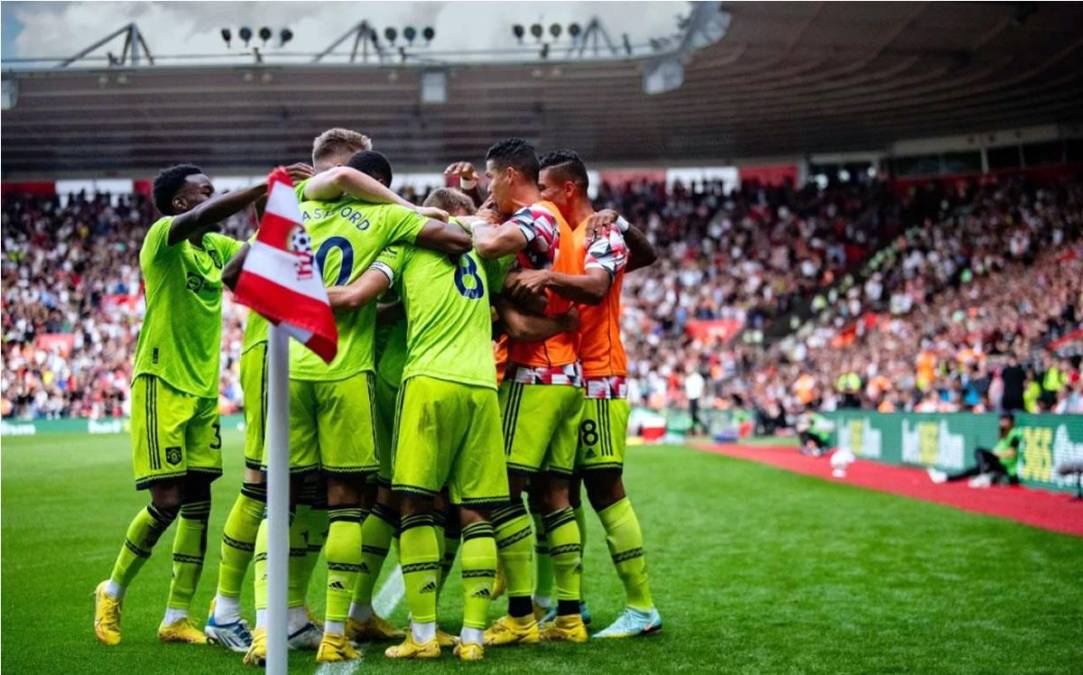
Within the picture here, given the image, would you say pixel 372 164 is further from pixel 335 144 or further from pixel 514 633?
A: pixel 514 633

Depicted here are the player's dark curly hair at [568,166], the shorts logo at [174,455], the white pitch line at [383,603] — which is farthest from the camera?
the player's dark curly hair at [568,166]

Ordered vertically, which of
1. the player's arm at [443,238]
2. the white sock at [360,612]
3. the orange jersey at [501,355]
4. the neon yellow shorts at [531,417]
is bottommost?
the white sock at [360,612]

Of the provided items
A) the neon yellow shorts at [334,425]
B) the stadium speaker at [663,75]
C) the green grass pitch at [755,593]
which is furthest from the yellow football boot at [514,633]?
the stadium speaker at [663,75]

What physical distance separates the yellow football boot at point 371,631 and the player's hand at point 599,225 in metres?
2.35

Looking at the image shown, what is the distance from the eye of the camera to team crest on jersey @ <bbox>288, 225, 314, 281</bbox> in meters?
3.61

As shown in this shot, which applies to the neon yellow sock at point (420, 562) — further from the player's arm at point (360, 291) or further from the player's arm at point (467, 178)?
the player's arm at point (467, 178)

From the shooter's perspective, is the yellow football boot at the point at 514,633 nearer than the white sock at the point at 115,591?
Yes

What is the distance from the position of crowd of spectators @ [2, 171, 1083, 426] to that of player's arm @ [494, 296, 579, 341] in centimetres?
2016

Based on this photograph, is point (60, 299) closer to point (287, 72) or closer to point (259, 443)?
point (287, 72)

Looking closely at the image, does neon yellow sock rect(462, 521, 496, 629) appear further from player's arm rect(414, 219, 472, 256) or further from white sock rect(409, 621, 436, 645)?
player's arm rect(414, 219, 472, 256)

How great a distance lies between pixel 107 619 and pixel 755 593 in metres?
4.02

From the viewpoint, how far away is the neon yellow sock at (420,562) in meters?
5.79

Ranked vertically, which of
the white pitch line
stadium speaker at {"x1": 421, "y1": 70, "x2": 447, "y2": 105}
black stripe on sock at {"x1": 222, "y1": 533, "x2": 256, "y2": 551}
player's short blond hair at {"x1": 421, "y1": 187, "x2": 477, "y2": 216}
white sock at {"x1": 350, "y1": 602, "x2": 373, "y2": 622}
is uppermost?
stadium speaker at {"x1": 421, "y1": 70, "x2": 447, "y2": 105}

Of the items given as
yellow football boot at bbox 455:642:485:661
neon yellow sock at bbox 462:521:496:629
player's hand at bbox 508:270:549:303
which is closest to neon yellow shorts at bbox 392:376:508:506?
neon yellow sock at bbox 462:521:496:629
